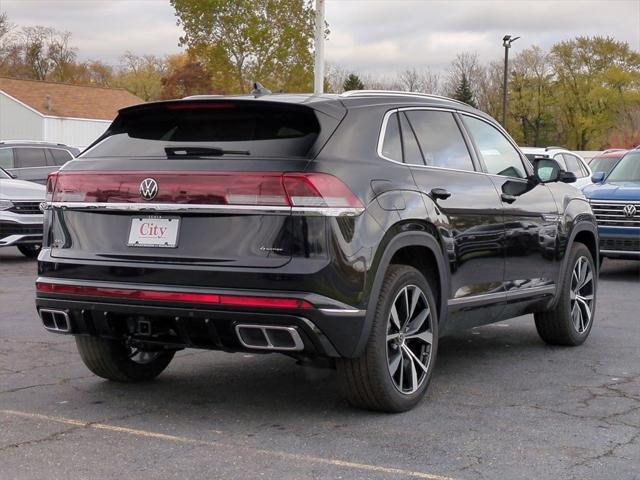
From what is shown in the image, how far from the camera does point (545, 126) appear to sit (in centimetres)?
8225

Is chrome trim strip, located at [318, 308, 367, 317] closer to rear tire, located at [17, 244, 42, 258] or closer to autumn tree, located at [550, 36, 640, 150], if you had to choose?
rear tire, located at [17, 244, 42, 258]

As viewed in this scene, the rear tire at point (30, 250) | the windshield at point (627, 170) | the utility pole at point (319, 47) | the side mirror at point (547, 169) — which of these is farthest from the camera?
the utility pole at point (319, 47)

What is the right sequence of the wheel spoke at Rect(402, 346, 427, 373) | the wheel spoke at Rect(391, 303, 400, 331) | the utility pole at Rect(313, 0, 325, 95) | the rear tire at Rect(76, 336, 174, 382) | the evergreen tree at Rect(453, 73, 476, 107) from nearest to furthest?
1. the wheel spoke at Rect(391, 303, 400, 331)
2. the wheel spoke at Rect(402, 346, 427, 373)
3. the rear tire at Rect(76, 336, 174, 382)
4. the utility pole at Rect(313, 0, 325, 95)
5. the evergreen tree at Rect(453, 73, 476, 107)

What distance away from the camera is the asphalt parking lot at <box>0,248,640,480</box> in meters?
4.72

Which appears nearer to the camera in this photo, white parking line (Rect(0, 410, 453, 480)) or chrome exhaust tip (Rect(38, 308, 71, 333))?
white parking line (Rect(0, 410, 453, 480))

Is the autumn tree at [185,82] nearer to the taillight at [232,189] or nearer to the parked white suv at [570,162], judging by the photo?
the parked white suv at [570,162]

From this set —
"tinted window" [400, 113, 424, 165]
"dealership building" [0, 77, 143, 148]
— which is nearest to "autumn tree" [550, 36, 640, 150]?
"dealership building" [0, 77, 143, 148]

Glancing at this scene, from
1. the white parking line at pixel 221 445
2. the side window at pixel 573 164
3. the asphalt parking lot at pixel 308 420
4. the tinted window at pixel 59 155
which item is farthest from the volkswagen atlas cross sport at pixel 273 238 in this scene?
the tinted window at pixel 59 155

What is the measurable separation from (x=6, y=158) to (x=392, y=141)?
1579 cm

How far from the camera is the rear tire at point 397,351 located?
5.49m

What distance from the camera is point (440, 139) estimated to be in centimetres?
657

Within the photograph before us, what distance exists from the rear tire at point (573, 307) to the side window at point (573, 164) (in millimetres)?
10752

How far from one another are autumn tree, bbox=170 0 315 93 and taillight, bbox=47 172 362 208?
37.7 meters

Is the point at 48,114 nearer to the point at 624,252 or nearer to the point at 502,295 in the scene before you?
the point at 624,252
